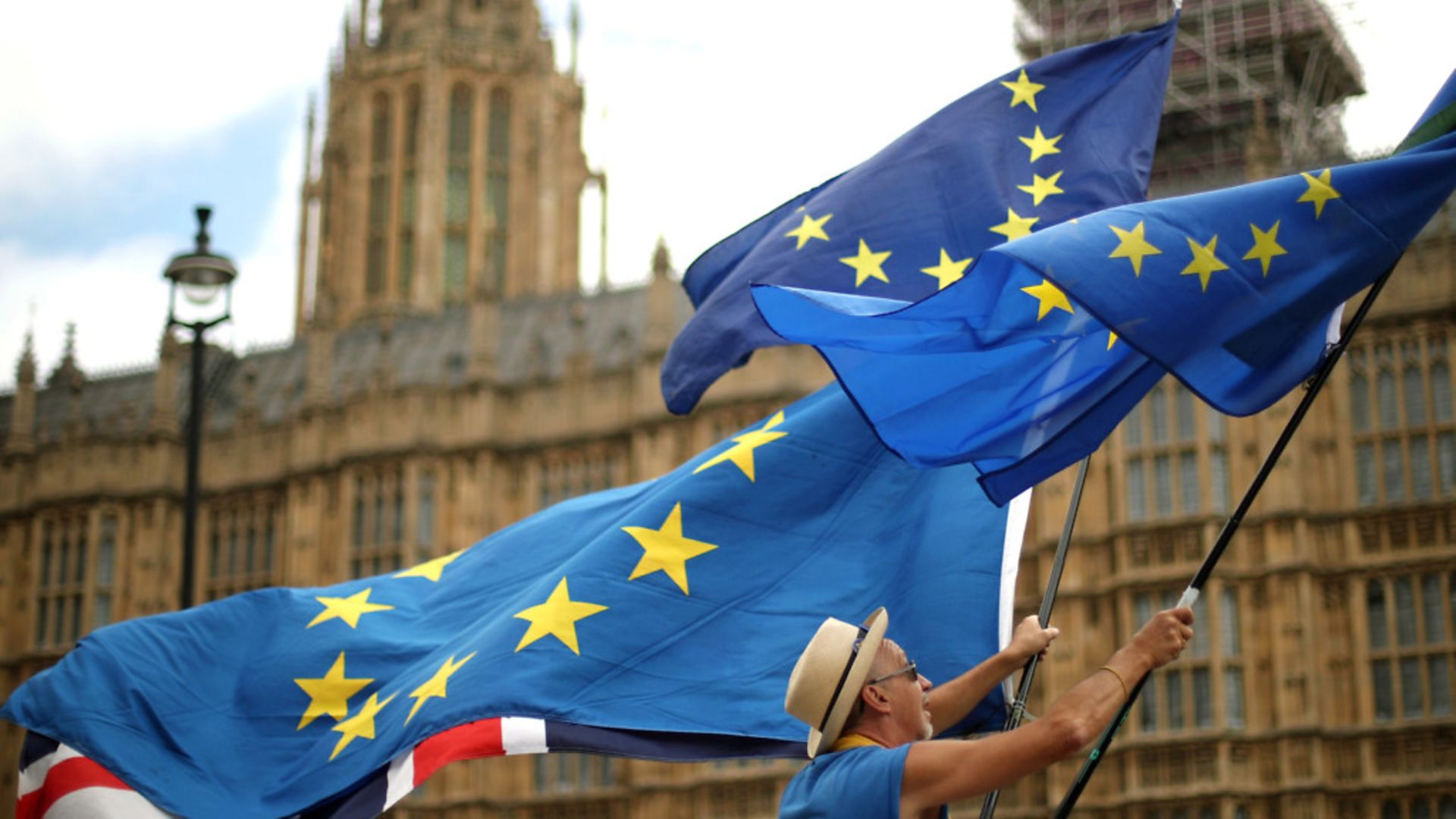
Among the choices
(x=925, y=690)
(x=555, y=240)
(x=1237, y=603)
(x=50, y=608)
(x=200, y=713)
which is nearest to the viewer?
(x=925, y=690)

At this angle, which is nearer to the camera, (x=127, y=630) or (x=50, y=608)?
(x=127, y=630)

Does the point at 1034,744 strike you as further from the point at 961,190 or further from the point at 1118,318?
the point at 961,190

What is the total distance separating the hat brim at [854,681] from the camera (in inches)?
223

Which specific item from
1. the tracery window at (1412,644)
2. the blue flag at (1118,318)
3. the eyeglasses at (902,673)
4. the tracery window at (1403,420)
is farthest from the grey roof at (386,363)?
the eyeglasses at (902,673)

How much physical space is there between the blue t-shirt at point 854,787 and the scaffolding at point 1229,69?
107 feet

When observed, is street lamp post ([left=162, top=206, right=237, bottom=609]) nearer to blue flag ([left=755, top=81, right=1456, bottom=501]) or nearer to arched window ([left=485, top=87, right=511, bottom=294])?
blue flag ([left=755, top=81, right=1456, bottom=501])

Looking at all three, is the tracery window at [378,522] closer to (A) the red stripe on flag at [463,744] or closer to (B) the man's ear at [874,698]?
(A) the red stripe on flag at [463,744]

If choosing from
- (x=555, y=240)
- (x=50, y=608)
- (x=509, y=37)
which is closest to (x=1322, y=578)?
(x=50, y=608)

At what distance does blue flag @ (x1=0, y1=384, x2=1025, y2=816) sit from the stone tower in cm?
3892

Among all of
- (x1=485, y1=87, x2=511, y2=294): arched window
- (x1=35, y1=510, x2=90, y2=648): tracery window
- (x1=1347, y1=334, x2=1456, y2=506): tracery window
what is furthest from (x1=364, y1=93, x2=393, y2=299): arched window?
(x1=1347, y1=334, x2=1456, y2=506): tracery window

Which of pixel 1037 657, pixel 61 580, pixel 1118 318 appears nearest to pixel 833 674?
pixel 1037 657

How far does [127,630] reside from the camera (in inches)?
408

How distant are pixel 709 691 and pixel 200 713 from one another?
2.83m

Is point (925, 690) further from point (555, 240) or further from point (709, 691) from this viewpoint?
point (555, 240)
